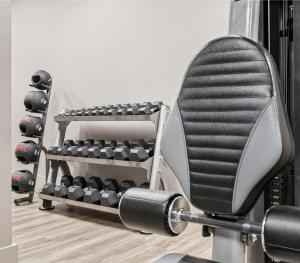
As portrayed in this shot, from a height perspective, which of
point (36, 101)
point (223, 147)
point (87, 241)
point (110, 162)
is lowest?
point (87, 241)

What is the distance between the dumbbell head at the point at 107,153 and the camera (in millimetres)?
3105

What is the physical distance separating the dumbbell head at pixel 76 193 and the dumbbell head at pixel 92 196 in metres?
0.09

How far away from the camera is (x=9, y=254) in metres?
2.02

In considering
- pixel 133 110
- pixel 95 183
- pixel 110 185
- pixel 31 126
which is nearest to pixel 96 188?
pixel 95 183

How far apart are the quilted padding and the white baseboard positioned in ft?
4.51

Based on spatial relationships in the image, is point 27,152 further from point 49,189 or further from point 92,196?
point 92,196


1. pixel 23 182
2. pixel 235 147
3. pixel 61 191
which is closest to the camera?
pixel 235 147

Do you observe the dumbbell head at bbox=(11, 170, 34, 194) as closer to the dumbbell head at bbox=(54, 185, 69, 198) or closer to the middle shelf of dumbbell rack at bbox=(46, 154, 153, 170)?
the middle shelf of dumbbell rack at bbox=(46, 154, 153, 170)

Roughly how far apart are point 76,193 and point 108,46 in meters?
1.71

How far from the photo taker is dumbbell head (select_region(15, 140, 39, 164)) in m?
3.67

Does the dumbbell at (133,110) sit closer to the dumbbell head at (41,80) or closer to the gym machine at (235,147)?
the dumbbell head at (41,80)

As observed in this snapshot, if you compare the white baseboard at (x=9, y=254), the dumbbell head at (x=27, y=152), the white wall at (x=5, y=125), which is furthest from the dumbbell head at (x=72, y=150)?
the white baseboard at (x=9, y=254)

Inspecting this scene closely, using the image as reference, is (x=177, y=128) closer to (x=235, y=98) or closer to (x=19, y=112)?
(x=235, y=98)

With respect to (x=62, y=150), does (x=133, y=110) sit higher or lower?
higher
